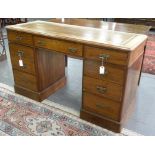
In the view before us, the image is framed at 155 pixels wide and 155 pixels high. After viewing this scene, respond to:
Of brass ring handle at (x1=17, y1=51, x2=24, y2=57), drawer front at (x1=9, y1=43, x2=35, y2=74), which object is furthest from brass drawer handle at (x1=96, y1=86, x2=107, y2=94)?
brass ring handle at (x1=17, y1=51, x2=24, y2=57)

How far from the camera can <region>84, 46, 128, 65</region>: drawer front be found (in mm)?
1679

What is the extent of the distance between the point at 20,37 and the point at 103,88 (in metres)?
1.08

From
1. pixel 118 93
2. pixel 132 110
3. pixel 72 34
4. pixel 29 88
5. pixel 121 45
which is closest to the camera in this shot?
pixel 121 45

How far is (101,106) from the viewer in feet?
6.55

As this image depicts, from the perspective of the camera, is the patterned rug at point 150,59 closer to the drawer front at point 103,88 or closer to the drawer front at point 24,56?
the drawer front at point 103,88

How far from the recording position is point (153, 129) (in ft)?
6.67

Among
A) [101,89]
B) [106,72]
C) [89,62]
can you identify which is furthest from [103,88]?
[89,62]

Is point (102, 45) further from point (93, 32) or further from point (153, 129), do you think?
point (153, 129)

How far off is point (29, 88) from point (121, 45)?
1.31 m

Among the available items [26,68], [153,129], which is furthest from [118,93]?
[26,68]

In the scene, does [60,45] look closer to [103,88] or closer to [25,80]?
[103,88]

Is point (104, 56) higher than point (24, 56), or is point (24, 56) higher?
point (104, 56)

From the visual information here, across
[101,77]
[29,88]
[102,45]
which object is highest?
[102,45]

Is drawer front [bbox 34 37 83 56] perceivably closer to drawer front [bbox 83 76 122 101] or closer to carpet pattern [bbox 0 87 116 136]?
drawer front [bbox 83 76 122 101]
